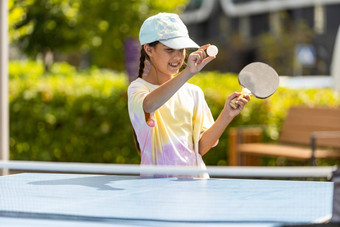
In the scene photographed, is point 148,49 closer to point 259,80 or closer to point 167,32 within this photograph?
point 167,32

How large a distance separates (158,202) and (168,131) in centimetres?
53

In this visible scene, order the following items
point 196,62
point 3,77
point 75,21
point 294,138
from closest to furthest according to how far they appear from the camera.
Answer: point 196,62
point 3,77
point 294,138
point 75,21

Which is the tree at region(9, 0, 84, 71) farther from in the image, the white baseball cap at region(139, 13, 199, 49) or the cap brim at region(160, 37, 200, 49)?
the cap brim at region(160, 37, 200, 49)

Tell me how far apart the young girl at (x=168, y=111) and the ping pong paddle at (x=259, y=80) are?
82 mm

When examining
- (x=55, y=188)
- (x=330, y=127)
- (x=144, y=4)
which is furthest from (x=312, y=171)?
(x=144, y=4)

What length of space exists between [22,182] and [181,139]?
2.41 feet

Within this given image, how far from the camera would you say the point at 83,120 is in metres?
10.0

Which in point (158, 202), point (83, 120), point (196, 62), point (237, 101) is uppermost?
point (196, 62)

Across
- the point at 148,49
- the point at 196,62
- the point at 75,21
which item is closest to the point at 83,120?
the point at 148,49

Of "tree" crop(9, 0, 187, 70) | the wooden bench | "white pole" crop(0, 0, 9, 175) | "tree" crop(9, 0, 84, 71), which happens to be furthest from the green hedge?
"tree" crop(9, 0, 84, 71)

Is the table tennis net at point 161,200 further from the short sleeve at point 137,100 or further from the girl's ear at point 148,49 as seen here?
the girl's ear at point 148,49

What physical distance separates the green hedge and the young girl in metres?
6.13

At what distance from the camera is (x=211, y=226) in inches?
95.4

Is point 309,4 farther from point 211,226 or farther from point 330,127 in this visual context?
point 211,226
